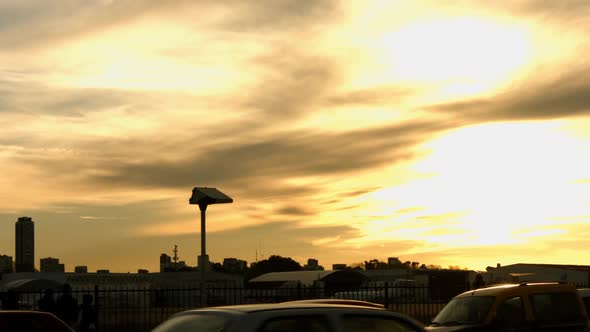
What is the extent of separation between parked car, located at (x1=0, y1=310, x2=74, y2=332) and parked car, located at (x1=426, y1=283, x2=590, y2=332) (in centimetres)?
656

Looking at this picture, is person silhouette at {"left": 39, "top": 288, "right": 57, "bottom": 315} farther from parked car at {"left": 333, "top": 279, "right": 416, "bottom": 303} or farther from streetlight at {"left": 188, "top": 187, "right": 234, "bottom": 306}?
parked car at {"left": 333, "top": 279, "right": 416, "bottom": 303}

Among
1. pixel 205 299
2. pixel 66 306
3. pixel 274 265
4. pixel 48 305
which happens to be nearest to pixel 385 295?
pixel 205 299

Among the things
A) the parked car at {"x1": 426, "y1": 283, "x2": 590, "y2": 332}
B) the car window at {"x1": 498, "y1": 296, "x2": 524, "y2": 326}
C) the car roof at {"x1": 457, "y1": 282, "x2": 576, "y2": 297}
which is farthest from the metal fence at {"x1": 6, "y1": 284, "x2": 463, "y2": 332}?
the car window at {"x1": 498, "y1": 296, "x2": 524, "y2": 326}

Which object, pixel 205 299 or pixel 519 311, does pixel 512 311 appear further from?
pixel 205 299

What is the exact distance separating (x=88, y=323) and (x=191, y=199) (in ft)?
18.2

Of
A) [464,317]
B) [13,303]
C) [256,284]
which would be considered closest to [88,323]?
[13,303]

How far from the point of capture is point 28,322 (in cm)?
1540

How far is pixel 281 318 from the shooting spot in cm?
824

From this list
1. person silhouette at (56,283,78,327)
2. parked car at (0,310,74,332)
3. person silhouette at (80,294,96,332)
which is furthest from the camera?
person silhouette at (80,294,96,332)

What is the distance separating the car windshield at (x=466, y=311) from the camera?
16744 millimetres

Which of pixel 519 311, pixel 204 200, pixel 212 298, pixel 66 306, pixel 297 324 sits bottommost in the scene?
pixel 519 311

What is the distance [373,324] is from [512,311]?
8.54m

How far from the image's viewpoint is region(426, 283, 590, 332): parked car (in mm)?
16484

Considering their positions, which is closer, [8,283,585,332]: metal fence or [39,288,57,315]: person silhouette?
[39,288,57,315]: person silhouette
